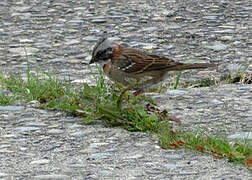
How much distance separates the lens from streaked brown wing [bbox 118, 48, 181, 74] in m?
6.16

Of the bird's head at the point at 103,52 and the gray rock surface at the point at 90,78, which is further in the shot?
the bird's head at the point at 103,52

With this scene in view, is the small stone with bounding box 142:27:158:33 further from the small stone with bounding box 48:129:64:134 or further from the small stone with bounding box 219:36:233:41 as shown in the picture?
the small stone with bounding box 48:129:64:134

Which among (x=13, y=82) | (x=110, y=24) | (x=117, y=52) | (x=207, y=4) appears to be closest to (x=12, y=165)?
(x=13, y=82)

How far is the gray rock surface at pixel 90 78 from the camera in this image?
159 inches

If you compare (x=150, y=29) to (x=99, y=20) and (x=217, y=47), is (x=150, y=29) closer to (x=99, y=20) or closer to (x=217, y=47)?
(x=99, y=20)

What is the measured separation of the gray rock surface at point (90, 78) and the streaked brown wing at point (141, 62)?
0.35 meters

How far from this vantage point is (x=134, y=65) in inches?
245

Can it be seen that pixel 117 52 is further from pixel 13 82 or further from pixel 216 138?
pixel 216 138

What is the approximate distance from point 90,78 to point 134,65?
21.5 inches

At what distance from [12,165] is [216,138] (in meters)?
1.28

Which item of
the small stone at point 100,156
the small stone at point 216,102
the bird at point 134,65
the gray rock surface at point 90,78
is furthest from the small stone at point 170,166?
the bird at point 134,65

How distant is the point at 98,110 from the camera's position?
5027 millimetres

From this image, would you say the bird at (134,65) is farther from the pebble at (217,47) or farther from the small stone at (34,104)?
the pebble at (217,47)

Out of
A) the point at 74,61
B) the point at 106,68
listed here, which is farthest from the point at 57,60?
the point at 106,68
